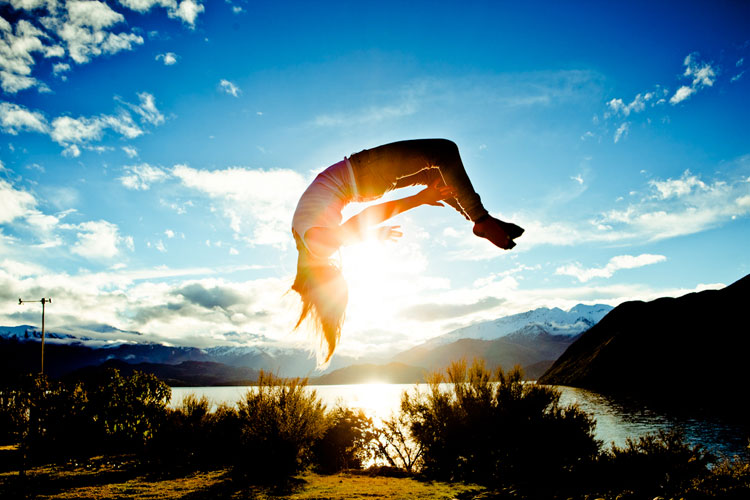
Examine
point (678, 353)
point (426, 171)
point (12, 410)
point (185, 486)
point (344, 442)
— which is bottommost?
point (678, 353)

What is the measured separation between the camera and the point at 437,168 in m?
1.46

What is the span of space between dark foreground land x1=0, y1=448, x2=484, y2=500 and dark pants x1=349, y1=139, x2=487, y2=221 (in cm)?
933

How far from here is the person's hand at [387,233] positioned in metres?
1.55

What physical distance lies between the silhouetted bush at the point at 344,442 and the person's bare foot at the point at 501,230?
47.4ft

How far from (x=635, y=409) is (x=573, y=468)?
155 feet

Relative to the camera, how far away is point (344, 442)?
1505cm

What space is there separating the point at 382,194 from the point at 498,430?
477 inches

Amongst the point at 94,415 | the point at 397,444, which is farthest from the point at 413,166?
the point at 94,415

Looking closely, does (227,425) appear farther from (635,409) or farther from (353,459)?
(635,409)

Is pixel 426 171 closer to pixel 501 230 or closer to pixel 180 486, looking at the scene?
pixel 501 230

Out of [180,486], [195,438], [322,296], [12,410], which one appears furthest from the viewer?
[12,410]

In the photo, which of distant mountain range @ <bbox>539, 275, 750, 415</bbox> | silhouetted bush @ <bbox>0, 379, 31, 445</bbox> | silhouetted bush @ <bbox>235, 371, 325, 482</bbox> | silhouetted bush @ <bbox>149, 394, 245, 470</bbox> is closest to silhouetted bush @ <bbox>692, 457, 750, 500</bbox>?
silhouetted bush @ <bbox>235, 371, 325, 482</bbox>

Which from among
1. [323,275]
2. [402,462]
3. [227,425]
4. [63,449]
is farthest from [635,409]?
[323,275]

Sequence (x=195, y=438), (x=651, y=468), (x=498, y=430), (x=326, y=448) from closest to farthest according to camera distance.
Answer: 1. (x=651, y=468)
2. (x=498, y=430)
3. (x=195, y=438)
4. (x=326, y=448)
